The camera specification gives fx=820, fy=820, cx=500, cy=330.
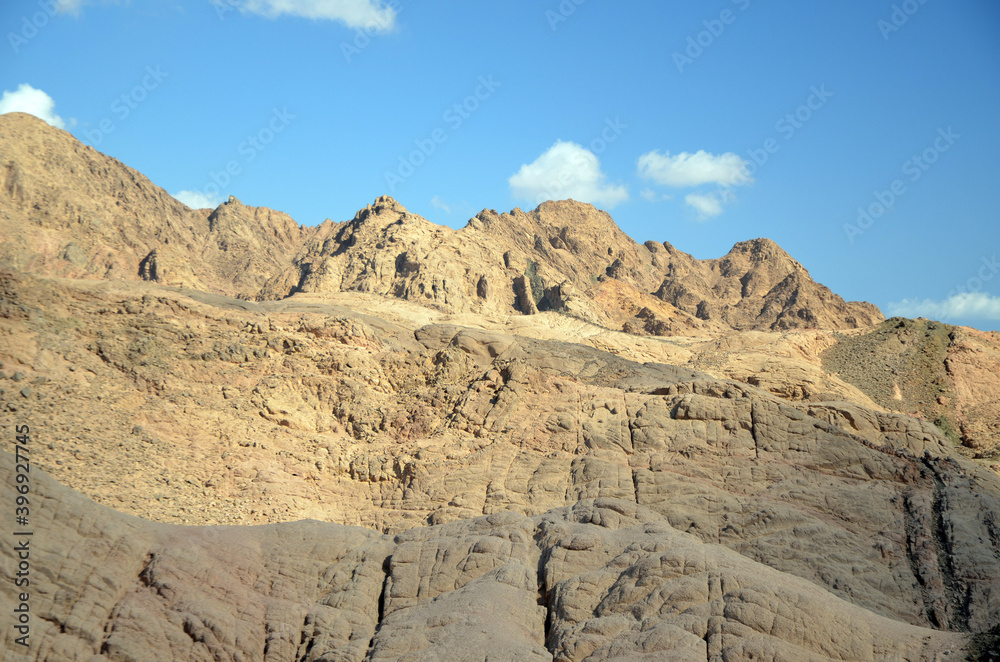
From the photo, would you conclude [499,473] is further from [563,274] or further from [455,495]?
[563,274]

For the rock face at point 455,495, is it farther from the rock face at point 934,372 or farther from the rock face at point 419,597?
the rock face at point 934,372

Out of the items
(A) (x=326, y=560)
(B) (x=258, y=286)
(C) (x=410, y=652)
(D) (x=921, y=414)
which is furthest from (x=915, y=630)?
(B) (x=258, y=286)

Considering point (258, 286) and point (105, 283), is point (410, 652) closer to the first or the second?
point (105, 283)

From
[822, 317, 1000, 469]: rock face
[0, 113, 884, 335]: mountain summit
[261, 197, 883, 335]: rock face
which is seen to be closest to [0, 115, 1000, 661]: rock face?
[822, 317, 1000, 469]: rock face

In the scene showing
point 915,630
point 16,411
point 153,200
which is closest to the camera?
point 915,630

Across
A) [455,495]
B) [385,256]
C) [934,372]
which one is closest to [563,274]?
[385,256]

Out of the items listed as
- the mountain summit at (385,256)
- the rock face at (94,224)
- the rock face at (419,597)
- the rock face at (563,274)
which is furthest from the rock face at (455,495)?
the rock face at (94,224)

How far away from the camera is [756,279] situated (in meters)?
92.6

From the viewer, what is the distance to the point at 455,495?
75.5ft

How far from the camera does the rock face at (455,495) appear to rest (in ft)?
45.9

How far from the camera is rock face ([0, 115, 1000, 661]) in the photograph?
45.9ft

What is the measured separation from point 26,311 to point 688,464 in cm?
2068

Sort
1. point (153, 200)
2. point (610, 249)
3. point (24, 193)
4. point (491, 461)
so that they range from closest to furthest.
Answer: point (491, 461) → point (24, 193) → point (153, 200) → point (610, 249)

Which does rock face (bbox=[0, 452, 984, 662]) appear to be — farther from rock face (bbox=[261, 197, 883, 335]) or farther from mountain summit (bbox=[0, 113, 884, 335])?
mountain summit (bbox=[0, 113, 884, 335])
